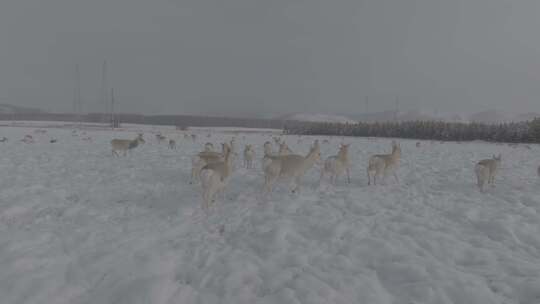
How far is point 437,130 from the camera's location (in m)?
34.7

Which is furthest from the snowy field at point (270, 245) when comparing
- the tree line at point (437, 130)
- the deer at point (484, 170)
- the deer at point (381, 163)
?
the tree line at point (437, 130)

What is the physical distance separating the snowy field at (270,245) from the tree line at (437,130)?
24.7m

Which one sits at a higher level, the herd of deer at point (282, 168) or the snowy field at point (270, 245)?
the herd of deer at point (282, 168)

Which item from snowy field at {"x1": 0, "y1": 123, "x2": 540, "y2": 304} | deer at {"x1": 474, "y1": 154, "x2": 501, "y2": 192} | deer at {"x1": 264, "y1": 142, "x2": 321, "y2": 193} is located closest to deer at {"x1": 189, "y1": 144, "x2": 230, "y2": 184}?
snowy field at {"x1": 0, "y1": 123, "x2": 540, "y2": 304}

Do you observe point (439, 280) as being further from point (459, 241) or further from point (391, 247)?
point (459, 241)

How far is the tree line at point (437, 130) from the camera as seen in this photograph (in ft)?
89.8

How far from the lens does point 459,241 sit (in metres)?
4.71

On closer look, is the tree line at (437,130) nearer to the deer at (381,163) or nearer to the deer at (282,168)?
the deer at (381,163)

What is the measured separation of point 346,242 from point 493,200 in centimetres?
505

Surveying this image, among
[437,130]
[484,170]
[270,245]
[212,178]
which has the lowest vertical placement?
[270,245]

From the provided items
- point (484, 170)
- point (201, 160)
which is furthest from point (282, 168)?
point (484, 170)

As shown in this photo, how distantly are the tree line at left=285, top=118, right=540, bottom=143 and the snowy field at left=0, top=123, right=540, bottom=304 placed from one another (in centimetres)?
2472

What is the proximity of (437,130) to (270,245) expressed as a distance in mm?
36491

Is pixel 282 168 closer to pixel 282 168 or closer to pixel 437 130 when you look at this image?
pixel 282 168
